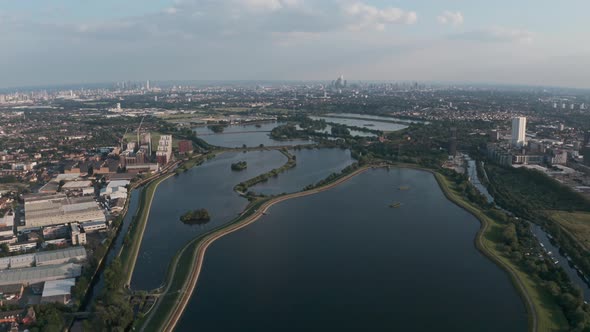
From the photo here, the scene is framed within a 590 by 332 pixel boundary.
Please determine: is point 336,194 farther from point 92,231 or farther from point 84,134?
point 84,134

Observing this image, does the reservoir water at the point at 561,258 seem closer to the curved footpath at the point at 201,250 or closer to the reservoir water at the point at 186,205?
the curved footpath at the point at 201,250

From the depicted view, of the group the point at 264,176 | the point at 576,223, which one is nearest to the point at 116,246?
the point at 264,176

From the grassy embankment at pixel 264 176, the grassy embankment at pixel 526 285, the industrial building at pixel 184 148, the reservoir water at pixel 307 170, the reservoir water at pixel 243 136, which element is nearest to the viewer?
the grassy embankment at pixel 526 285

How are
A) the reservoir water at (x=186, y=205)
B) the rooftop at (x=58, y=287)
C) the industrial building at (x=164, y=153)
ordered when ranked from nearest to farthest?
the rooftop at (x=58, y=287) < the reservoir water at (x=186, y=205) < the industrial building at (x=164, y=153)

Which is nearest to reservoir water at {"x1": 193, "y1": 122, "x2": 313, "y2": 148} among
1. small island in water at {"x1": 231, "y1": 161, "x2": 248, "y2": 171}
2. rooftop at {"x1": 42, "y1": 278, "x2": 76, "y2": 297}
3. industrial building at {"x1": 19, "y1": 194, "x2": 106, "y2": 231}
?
small island in water at {"x1": 231, "y1": 161, "x2": 248, "y2": 171}

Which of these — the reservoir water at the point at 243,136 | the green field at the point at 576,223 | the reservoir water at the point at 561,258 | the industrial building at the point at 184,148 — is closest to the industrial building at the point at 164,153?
the industrial building at the point at 184,148

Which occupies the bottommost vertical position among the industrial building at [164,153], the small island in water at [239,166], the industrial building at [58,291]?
the industrial building at [58,291]

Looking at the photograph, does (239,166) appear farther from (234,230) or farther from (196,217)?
(234,230)

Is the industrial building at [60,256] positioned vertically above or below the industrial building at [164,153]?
below
